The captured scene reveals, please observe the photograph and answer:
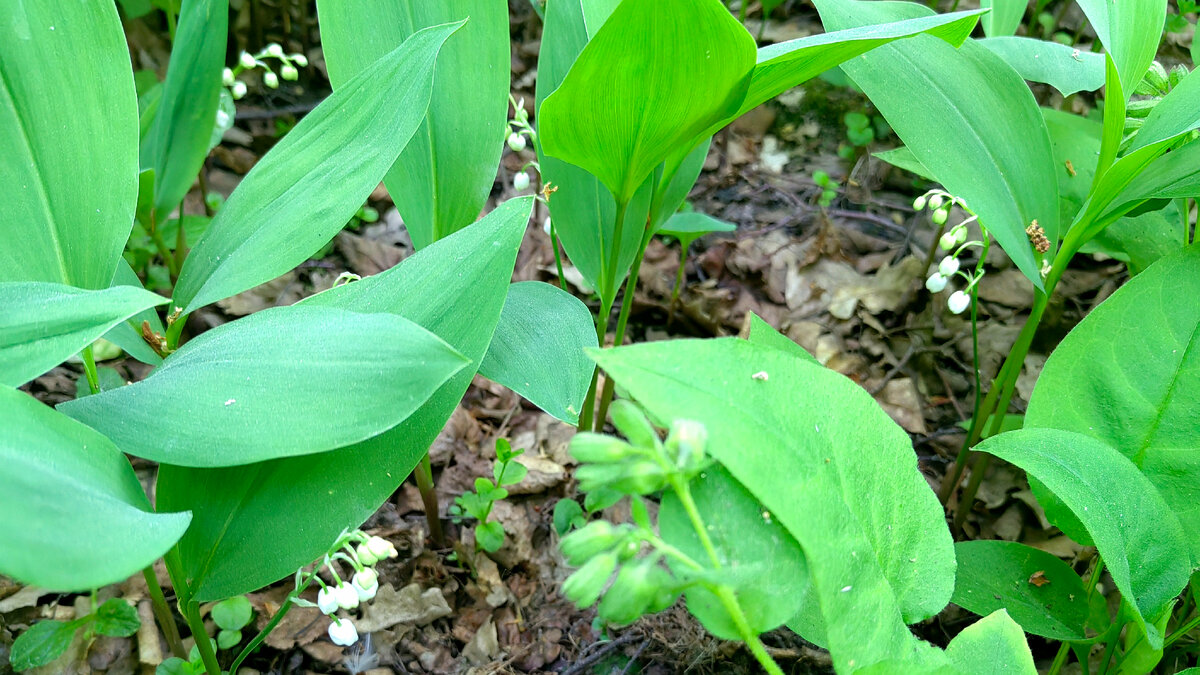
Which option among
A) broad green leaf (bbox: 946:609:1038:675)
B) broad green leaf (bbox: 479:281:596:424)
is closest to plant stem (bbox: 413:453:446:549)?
broad green leaf (bbox: 479:281:596:424)

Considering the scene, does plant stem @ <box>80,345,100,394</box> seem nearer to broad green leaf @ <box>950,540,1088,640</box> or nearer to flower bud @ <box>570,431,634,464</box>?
flower bud @ <box>570,431,634,464</box>

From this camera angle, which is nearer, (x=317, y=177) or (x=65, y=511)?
(x=65, y=511)

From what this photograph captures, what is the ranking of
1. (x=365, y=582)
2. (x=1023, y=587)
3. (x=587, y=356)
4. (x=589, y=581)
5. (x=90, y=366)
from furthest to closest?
(x=1023, y=587) < (x=90, y=366) < (x=365, y=582) < (x=587, y=356) < (x=589, y=581)

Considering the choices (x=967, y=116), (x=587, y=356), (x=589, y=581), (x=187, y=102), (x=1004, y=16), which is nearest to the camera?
(x=589, y=581)

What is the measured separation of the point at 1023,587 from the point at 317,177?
1324 mm

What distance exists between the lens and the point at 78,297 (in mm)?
920

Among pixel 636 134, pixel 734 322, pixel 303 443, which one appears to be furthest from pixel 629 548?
pixel 734 322

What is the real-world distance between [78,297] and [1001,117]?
4.88ft

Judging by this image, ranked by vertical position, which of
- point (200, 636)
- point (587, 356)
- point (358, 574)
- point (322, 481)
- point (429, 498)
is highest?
point (587, 356)

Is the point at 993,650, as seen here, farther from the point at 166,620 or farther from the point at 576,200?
the point at 166,620

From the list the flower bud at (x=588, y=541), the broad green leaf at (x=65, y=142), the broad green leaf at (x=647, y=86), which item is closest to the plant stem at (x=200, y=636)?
the broad green leaf at (x=65, y=142)

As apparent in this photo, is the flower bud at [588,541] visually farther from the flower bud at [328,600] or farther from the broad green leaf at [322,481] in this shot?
the flower bud at [328,600]

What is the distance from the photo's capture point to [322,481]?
41.0 inches

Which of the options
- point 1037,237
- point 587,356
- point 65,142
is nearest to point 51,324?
point 65,142
